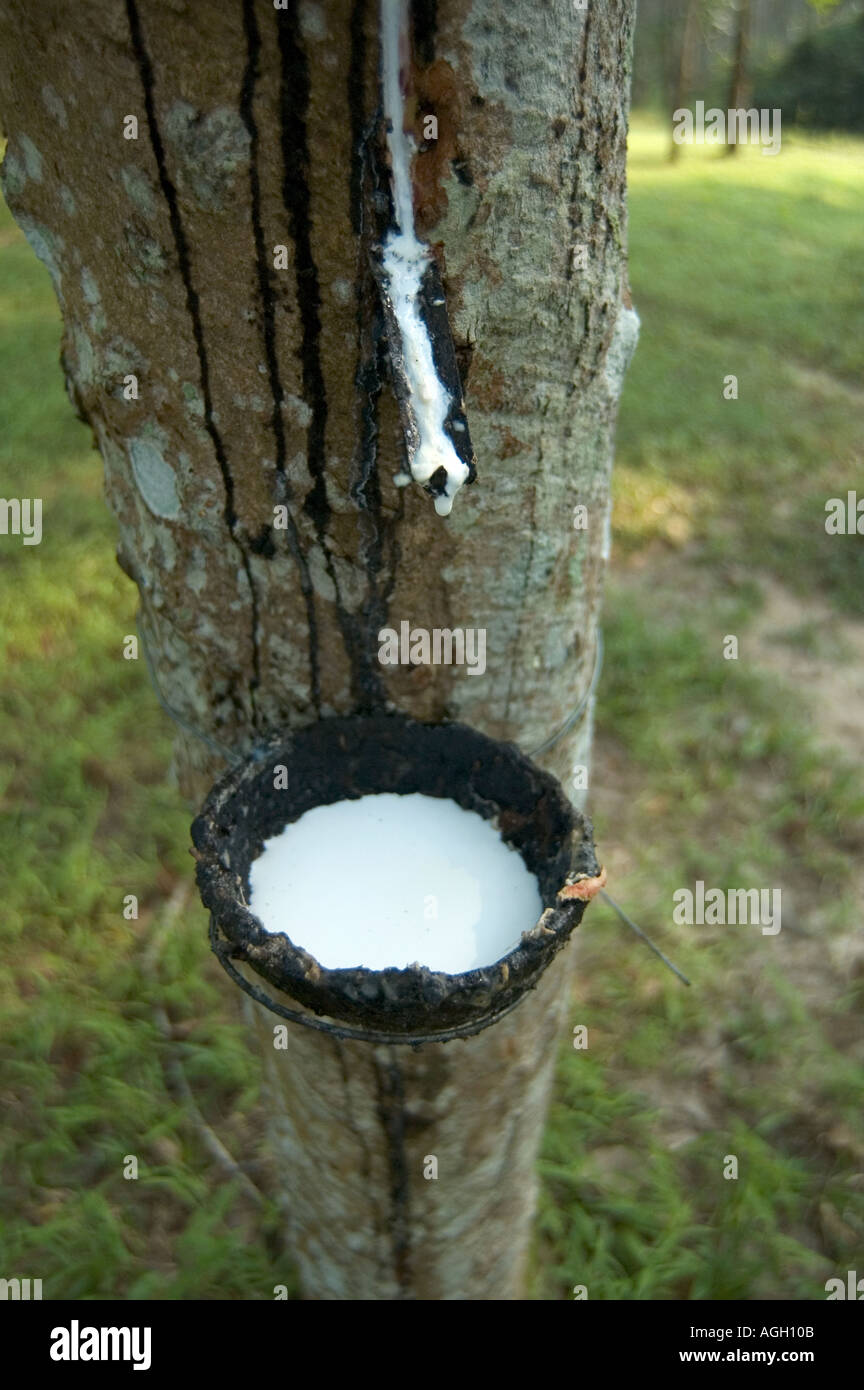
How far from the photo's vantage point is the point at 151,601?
1367 mm

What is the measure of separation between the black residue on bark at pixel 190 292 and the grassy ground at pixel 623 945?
68.4 inches

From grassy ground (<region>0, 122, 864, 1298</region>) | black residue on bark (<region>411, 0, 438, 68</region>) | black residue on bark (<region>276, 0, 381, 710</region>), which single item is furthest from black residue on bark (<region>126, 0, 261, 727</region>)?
grassy ground (<region>0, 122, 864, 1298</region>)

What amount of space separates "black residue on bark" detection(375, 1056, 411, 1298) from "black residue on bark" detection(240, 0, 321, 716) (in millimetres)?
575

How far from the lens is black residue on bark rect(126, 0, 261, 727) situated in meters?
0.91

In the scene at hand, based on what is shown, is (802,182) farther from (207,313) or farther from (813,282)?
(207,313)

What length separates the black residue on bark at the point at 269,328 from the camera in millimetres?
892

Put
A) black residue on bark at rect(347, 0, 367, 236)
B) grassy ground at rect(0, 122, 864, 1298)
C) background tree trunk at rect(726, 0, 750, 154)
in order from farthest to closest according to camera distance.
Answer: background tree trunk at rect(726, 0, 750, 154) < grassy ground at rect(0, 122, 864, 1298) < black residue on bark at rect(347, 0, 367, 236)

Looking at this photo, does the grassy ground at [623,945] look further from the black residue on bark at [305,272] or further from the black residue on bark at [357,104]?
the black residue on bark at [357,104]

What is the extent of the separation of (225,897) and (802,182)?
1198 cm

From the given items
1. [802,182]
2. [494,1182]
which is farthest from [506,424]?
[802,182]

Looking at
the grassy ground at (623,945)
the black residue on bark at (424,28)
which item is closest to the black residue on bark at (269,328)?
the black residue on bark at (424,28)

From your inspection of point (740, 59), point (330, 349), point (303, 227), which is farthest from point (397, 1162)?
point (740, 59)

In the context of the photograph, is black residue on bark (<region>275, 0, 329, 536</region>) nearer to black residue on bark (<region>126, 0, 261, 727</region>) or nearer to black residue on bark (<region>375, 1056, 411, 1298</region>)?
black residue on bark (<region>126, 0, 261, 727</region>)

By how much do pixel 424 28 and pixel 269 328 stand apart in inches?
12.3
